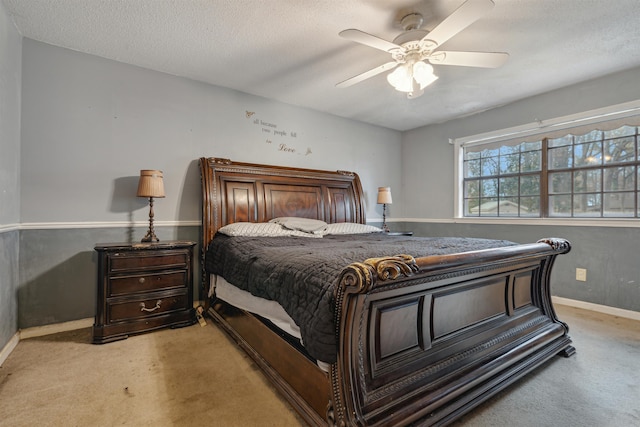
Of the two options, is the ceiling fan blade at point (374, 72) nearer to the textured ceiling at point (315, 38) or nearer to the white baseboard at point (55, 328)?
the textured ceiling at point (315, 38)

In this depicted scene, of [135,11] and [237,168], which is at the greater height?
[135,11]

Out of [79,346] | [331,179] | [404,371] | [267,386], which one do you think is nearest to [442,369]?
[404,371]

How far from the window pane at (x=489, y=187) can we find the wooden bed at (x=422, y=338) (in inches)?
81.6

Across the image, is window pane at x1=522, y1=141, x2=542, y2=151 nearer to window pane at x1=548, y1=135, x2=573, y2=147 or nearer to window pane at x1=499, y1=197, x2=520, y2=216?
window pane at x1=548, y1=135, x2=573, y2=147

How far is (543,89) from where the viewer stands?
3363 millimetres

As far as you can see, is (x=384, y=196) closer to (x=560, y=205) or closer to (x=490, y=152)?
(x=490, y=152)

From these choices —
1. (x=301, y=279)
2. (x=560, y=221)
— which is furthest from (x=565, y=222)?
(x=301, y=279)

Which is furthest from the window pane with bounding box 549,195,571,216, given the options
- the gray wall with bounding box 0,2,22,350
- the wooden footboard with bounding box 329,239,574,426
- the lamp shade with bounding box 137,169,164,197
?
the gray wall with bounding box 0,2,22,350

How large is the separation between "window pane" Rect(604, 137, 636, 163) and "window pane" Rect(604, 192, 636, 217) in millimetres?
361

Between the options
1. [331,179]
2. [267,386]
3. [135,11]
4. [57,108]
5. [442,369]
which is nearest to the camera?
[442,369]

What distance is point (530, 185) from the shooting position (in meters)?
3.70

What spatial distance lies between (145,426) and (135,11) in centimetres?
259

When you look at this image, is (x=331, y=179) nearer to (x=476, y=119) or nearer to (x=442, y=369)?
(x=476, y=119)

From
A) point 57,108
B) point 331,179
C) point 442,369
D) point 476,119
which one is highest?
point 476,119
